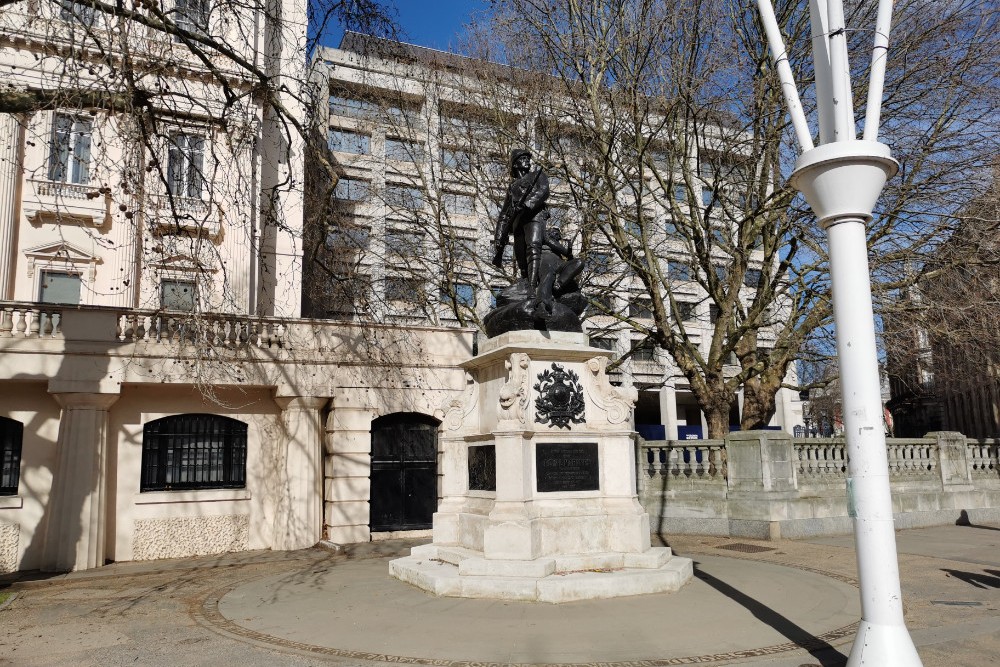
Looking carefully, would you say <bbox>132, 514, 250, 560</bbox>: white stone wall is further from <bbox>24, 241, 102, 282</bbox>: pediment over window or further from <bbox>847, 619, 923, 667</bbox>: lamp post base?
<bbox>847, 619, 923, 667</bbox>: lamp post base

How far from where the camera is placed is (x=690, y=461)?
16.3 metres

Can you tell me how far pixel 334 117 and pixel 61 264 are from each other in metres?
13.3

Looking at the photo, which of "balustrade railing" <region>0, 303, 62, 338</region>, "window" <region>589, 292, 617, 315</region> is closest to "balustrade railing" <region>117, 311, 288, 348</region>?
"balustrade railing" <region>0, 303, 62, 338</region>

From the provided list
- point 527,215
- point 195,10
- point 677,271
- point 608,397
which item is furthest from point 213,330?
point 677,271

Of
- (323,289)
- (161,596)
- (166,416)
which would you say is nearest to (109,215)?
(323,289)

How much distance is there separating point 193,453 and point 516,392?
9.28 metres

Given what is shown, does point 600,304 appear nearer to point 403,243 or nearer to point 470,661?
point 403,243

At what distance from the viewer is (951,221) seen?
15.7m

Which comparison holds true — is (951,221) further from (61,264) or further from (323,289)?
(61,264)

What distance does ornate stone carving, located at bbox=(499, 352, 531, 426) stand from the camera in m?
8.74

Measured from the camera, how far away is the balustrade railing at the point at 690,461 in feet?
51.9

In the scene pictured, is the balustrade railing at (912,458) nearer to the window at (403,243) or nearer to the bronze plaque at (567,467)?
the bronze plaque at (567,467)

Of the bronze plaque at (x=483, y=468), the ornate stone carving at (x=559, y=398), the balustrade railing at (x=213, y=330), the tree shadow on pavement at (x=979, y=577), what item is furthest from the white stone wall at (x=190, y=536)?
the tree shadow on pavement at (x=979, y=577)

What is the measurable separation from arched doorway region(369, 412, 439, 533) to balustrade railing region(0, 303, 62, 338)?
22.2ft
